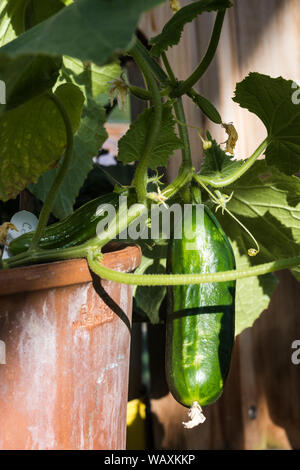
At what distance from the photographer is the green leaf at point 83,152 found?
0.89 m

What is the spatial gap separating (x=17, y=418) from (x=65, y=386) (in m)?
0.06

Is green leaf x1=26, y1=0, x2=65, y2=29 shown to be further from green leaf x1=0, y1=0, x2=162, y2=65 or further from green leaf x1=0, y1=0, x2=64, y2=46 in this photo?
green leaf x1=0, y1=0, x2=162, y2=65

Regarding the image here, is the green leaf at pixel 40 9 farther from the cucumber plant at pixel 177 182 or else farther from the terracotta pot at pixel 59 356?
the terracotta pot at pixel 59 356

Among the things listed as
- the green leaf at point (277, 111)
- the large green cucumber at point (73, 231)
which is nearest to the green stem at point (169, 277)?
the large green cucumber at point (73, 231)

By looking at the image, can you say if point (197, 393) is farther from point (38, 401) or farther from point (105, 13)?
point (105, 13)

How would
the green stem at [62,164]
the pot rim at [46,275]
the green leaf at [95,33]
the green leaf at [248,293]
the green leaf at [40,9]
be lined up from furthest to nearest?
the green leaf at [248,293] < the green leaf at [40,9] < the green stem at [62,164] < the pot rim at [46,275] < the green leaf at [95,33]

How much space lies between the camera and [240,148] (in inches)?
42.6

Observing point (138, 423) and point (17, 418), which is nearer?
point (17, 418)

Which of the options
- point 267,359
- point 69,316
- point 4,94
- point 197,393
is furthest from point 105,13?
point 267,359

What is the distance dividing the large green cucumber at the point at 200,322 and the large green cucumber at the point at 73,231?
0.12 meters

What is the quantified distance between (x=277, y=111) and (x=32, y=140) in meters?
0.33

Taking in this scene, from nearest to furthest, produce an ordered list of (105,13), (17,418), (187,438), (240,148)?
(105,13)
(17,418)
(240,148)
(187,438)

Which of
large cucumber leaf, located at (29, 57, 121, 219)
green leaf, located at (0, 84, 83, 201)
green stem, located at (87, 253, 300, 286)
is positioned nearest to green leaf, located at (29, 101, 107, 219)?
large cucumber leaf, located at (29, 57, 121, 219)

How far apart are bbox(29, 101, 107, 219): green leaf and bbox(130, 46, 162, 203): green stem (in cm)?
31
